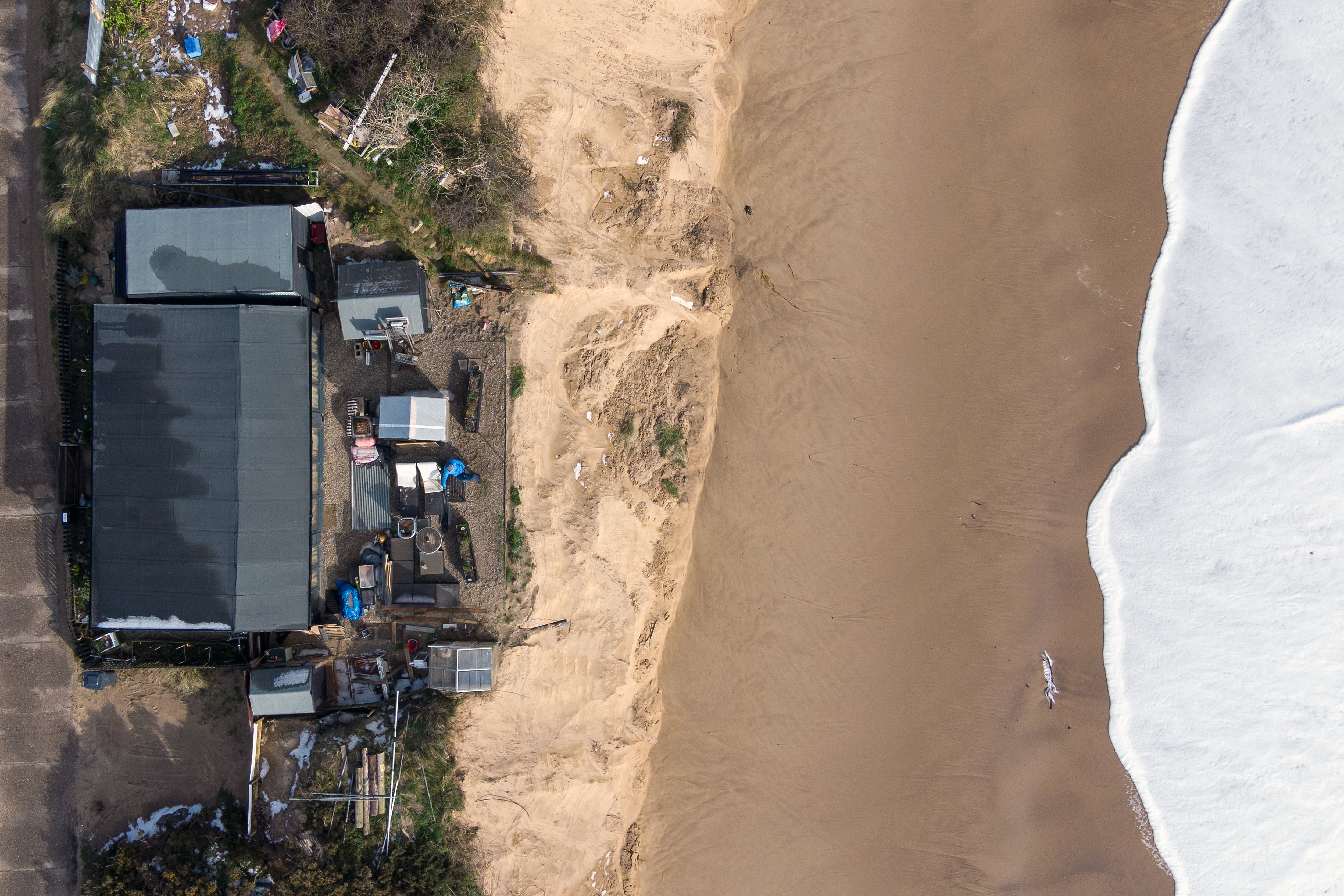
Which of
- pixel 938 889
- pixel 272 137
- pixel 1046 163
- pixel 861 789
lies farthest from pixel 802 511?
pixel 272 137

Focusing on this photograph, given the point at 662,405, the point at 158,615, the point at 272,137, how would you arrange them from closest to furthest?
the point at 158,615, the point at 272,137, the point at 662,405

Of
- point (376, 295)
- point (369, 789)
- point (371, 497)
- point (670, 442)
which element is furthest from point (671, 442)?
point (369, 789)

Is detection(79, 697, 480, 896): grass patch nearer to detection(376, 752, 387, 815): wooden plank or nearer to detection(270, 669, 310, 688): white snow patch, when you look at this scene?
detection(376, 752, 387, 815): wooden plank

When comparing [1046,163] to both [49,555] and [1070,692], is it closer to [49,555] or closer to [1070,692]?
[1070,692]

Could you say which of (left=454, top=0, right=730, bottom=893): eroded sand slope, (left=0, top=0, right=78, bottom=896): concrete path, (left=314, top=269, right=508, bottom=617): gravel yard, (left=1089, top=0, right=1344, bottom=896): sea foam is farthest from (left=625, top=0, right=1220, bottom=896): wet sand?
(left=0, top=0, right=78, bottom=896): concrete path

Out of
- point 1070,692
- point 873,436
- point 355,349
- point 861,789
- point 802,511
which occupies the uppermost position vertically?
point 355,349

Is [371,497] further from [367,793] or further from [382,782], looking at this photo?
[367,793]

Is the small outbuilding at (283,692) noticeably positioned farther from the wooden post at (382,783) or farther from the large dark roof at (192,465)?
the wooden post at (382,783)

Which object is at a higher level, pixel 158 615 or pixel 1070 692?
pixel 158 615
